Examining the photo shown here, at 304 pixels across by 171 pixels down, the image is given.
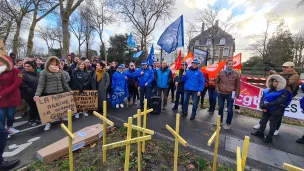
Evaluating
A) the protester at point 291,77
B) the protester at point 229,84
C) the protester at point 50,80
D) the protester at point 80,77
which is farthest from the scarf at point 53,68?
the protester at point 291,77

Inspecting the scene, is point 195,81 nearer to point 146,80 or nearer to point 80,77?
point 146,80

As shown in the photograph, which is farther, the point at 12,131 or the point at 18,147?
the point at 12,131

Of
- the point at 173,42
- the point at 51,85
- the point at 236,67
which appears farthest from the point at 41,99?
the point at 236,67

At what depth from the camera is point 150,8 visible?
2730 centimetres

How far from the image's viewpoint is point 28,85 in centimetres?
455

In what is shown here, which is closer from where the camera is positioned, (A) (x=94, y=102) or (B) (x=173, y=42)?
(A) (x=94, y=102)

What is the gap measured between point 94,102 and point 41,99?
1.65m

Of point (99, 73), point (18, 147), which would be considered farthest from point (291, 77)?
point (18, 147)

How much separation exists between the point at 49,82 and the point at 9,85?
2.73ft

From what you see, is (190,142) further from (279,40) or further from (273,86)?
(279,40)

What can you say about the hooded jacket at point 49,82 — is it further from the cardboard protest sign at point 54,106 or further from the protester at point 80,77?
the protester at point 80,77

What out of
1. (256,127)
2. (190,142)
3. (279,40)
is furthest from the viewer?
(279,40)

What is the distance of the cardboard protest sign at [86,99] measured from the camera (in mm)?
5340

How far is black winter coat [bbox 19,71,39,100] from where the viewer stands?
451 cm
